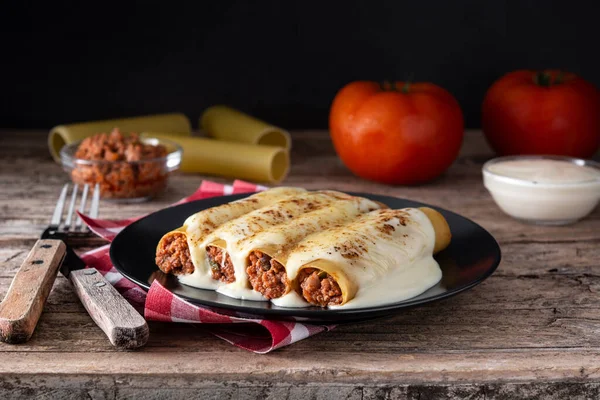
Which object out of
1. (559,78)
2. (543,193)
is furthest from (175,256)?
(559,78)

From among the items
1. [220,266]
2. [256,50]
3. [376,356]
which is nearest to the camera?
[376,356]

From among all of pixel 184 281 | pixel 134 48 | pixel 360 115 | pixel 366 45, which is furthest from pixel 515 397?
pixel 134 48

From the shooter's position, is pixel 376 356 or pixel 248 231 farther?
pixel 248 231

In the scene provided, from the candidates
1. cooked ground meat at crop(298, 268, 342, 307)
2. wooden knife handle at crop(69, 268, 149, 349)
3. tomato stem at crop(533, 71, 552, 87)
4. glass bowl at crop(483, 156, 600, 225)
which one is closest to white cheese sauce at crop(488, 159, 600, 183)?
glass bowl at crop(483, 156, 600, 225)

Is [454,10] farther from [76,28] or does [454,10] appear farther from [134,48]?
[76,28]

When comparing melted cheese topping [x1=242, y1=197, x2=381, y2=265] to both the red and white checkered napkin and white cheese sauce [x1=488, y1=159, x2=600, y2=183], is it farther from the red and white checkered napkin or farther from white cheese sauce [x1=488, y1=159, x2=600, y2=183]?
white cheese sauce [x1=488, y1=159, x2=600, y2=183]

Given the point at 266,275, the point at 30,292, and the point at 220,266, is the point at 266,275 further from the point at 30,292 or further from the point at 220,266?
the point at 30,292
